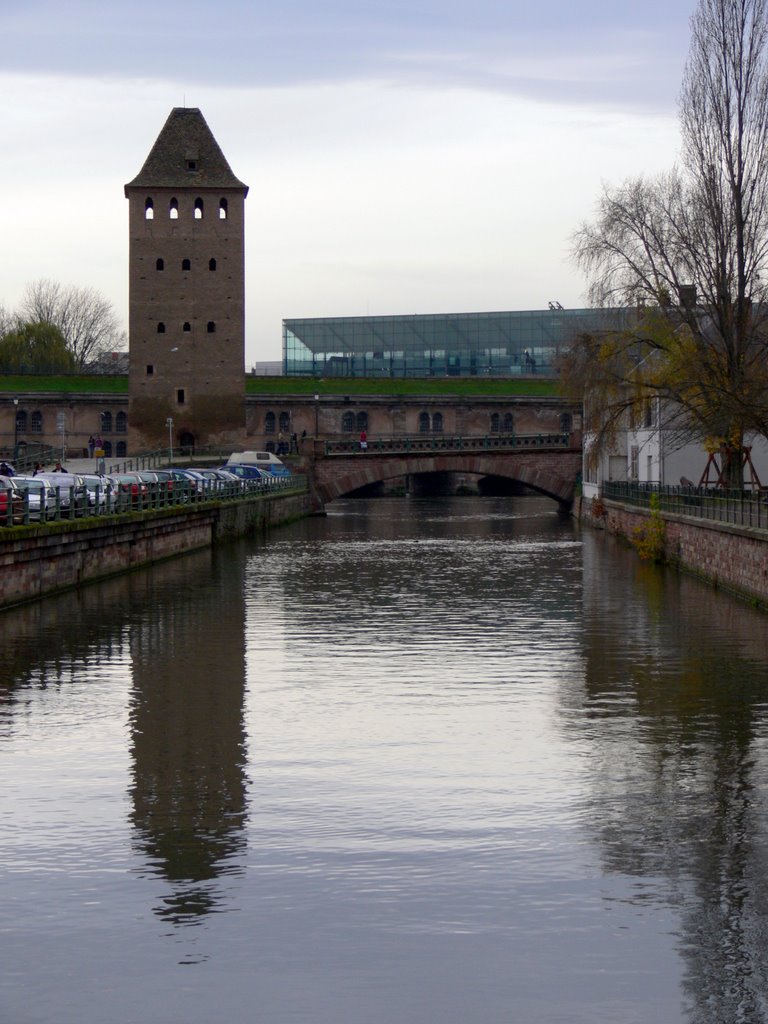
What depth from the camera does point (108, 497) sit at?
43750 mm

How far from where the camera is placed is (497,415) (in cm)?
13212

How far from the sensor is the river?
10273 mm

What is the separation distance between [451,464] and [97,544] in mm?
56159

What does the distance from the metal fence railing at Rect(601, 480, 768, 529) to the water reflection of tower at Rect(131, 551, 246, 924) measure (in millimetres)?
11887

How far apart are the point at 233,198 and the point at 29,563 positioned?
7840 centimetres

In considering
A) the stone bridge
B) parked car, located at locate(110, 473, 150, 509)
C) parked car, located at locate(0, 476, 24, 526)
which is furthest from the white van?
parked car, located at locate(0, 476, 24, 526)

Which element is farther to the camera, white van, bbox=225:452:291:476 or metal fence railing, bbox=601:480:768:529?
white van, bbox=225:452:291:476

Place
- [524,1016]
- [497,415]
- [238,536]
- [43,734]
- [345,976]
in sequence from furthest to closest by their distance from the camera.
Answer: [497,415], [238,536], [43,734], [345,976], [524,1016]

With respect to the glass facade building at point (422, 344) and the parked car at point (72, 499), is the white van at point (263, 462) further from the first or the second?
the glass facade building at point (422, 344)

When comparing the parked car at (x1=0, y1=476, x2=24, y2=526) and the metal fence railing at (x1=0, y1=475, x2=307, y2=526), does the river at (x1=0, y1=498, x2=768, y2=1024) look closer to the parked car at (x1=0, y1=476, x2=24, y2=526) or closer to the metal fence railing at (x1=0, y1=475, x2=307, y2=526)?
the parked car at (x1=0, y1=476, x2=24, y2=526)

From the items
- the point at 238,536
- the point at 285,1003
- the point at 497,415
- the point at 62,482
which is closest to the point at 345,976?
the point at 285,1003

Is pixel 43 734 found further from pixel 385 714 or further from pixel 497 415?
pixel 497 415

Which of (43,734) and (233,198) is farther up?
(233,198)

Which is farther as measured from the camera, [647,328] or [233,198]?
[233,198]
